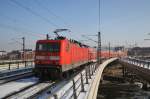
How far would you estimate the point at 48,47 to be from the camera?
818 inches

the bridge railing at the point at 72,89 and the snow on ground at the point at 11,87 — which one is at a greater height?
the bridge railing at the point at 72,89

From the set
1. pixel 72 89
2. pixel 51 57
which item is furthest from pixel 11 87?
pixel 72 89

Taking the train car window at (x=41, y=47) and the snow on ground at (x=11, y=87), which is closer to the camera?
the snow on ground at (x=11, y=87)

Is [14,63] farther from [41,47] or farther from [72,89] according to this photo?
[72,89]

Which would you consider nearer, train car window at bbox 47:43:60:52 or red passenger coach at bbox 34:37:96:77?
red passenger coach at bbox 34:37:96:77

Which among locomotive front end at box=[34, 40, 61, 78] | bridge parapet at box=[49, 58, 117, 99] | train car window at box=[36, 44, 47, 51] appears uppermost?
train car window at box=[36, 44, 47, 51]

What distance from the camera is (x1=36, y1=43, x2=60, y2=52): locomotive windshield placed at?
2056 cm

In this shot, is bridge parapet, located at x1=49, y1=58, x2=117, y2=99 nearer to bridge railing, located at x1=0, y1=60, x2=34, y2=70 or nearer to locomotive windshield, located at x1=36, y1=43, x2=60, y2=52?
locomotive windshield, located at x1=36, y1=43, x2=60, y2=52

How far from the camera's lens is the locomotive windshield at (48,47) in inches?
809

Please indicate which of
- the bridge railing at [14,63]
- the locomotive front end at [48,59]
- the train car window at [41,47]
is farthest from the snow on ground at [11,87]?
the bridge railing at [14,63]

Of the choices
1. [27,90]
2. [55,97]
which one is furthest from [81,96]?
[55,97]

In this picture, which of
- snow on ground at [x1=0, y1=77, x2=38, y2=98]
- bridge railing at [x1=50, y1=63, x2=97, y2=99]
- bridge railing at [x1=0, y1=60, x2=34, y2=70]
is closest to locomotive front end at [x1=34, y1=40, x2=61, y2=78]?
snow on ground at [x1=0, y1=77, x2=38, y2=98]

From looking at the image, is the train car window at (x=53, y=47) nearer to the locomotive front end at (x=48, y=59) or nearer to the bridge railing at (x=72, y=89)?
the locomotive front end at (x=48, y=59)

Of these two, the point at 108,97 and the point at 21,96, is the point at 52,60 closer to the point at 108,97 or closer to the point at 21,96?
the point at 21,96
